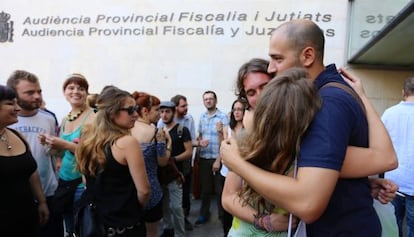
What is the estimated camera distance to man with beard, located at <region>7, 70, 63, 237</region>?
9.86 feet

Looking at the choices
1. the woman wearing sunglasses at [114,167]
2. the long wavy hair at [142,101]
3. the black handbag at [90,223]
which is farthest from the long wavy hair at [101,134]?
the long wavy hair at [142,101]

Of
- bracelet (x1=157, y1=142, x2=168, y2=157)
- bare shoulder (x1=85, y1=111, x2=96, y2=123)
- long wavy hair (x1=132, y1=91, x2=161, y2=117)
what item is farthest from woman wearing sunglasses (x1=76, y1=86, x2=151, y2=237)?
long wavy hair (x1=132, y1=91, x2=161, y2=117)

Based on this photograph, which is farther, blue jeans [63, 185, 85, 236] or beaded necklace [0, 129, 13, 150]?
blue jeans [63, 185, 85, 236]

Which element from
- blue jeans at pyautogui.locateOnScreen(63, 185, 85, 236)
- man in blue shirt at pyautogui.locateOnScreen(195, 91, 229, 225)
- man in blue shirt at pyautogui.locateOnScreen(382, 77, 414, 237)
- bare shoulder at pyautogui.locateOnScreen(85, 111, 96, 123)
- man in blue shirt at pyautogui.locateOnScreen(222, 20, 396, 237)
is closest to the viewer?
man in blue shirt at pyautogui.locateOnScreen(222, 20, 396, 237)

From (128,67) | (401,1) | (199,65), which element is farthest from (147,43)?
(401,1)

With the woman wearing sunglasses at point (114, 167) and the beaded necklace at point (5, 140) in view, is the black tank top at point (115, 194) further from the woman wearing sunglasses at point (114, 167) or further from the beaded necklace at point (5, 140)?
the beaded necklace at point (5, 140)

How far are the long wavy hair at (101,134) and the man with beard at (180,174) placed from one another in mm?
1730

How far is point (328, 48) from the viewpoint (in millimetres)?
6359

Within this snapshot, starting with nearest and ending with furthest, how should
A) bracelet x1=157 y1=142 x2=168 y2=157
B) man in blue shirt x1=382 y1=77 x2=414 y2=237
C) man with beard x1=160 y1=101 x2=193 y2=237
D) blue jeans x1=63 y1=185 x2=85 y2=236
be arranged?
1. blue jeans x1=63 y1=185 x2=85 y2=236
2. bracelet x1=157 y1=142 x2=168 y2=157
3. man in blue shirt x1=382 y1=77 x2=414 y2=237
4. man with beard x1=160 y1=101 x2=193 y2=237

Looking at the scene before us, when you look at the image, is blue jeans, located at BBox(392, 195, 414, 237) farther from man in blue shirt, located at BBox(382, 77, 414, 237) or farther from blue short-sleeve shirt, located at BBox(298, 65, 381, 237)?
blue short-sleeve shirt, located at BBox(298, 65, 381, 237)

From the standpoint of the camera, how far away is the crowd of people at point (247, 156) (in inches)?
46.5

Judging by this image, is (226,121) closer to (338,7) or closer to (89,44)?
(338,7)

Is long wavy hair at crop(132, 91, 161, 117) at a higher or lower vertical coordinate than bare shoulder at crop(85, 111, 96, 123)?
higher

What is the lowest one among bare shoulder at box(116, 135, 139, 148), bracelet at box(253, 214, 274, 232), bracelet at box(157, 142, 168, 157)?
bracelet at box(253, 214, 274, 232)
